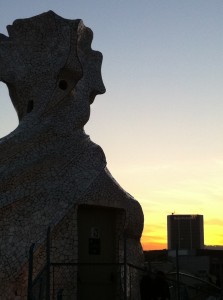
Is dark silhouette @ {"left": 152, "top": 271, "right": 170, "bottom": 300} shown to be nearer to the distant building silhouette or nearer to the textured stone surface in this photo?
the textured stone surface

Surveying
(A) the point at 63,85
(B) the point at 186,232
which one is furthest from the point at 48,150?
(B) the point at 186,232

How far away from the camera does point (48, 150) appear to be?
44.9ft

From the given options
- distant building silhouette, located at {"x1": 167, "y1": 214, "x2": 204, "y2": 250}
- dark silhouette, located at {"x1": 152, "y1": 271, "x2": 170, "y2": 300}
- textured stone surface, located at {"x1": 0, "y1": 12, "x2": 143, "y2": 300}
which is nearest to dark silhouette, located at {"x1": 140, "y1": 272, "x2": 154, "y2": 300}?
dark silhouette, located at {"x1": 152, "y1": 271, "x2": 170, "y2": 300}

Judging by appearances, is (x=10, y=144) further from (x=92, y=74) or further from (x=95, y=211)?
(x=92, y=74)

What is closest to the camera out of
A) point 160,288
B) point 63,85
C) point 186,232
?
point 160,288

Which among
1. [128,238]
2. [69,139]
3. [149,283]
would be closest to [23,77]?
[69,139]

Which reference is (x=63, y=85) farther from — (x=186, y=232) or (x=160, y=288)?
(x=186, y=232)

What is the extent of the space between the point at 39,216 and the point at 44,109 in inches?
138

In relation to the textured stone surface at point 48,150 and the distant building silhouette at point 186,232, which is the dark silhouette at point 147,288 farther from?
the distant building silhouette at point 186,232

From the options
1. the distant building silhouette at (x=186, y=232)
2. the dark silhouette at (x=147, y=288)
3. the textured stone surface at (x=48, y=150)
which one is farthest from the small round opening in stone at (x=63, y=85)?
the distant building silhouette at (x=186, y=232)

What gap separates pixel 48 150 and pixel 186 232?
283 feet

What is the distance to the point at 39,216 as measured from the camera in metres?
12.6

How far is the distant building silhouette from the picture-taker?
9656 centimetres

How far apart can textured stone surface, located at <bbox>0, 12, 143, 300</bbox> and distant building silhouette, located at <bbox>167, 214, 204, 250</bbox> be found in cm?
8199
